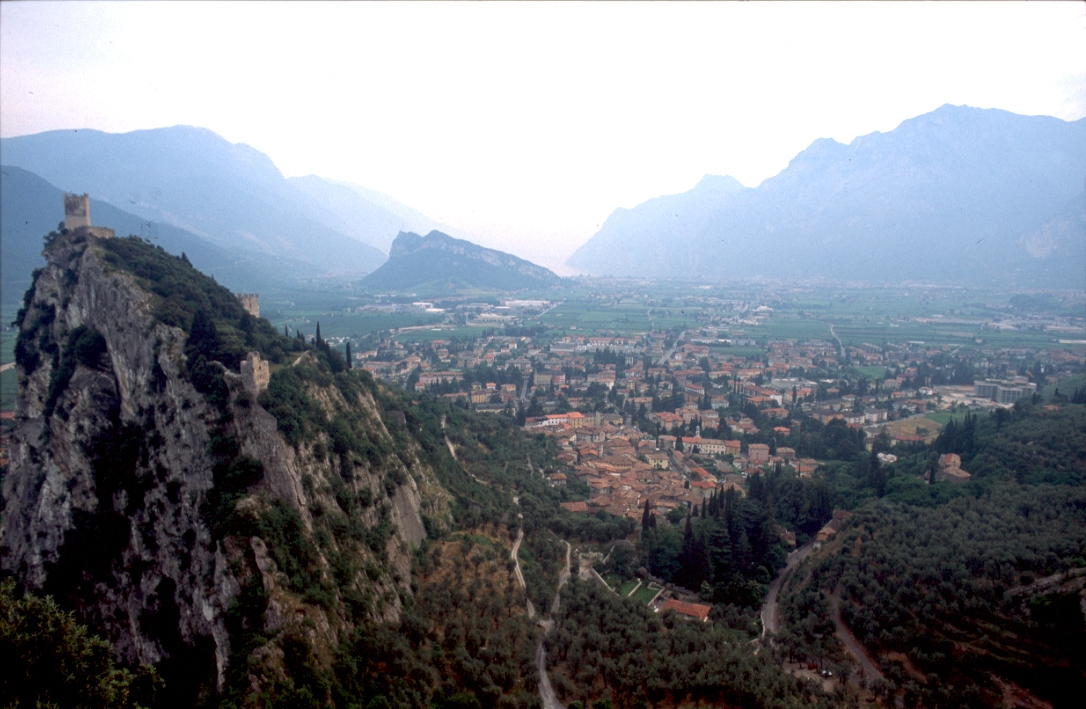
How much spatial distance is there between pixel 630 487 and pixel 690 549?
8.82 meters

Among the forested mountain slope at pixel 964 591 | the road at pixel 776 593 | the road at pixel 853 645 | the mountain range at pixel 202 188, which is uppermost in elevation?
the mountain range at pixel 202 188

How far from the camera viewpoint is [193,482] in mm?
18156

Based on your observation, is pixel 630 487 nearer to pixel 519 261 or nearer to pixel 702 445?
pixel 702 445

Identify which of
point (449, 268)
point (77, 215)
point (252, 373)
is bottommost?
point (252, 373)

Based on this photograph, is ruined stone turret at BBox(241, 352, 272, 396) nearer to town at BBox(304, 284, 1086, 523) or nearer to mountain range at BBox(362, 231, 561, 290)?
town at BBox(304, 284, 1086, 523)

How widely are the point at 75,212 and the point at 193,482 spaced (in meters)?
17.8

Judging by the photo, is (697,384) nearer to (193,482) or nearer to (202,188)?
(193,482)

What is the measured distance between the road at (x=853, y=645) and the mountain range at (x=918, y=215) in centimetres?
12192

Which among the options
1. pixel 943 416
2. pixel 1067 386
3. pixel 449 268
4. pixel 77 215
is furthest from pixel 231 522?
pixel 449 268

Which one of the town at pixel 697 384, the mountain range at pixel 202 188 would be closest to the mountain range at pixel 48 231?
the mountain range at pixel 202 188

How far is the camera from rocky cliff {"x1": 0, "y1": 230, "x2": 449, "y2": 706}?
1513 cm

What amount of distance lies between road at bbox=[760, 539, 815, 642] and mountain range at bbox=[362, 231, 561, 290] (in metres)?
108

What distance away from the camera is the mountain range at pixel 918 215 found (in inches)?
5059

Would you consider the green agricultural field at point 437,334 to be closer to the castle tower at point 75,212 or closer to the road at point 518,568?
the castle tower at point 75,212
